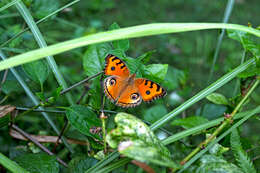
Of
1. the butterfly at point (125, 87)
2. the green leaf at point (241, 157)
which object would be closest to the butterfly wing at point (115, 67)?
the butterfly at point (125, 87)

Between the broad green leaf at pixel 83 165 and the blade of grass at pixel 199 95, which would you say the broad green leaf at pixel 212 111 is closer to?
the blade of grass at pixel 199 95

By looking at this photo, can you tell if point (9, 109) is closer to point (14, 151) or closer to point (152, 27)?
point (14, 151)

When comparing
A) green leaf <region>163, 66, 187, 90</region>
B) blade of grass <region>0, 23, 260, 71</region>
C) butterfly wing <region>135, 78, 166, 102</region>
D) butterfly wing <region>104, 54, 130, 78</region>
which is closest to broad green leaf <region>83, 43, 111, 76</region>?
butterfly wing <region>104, 54, 130, 78</region>

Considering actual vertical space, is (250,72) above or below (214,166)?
above

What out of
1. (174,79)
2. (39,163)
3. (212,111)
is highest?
(174,79)

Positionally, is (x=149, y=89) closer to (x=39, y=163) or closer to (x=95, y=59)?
(x=95, y=59)

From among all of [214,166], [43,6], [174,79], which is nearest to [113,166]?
[214,166]

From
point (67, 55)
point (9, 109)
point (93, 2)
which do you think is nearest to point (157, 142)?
point (9, 109)
